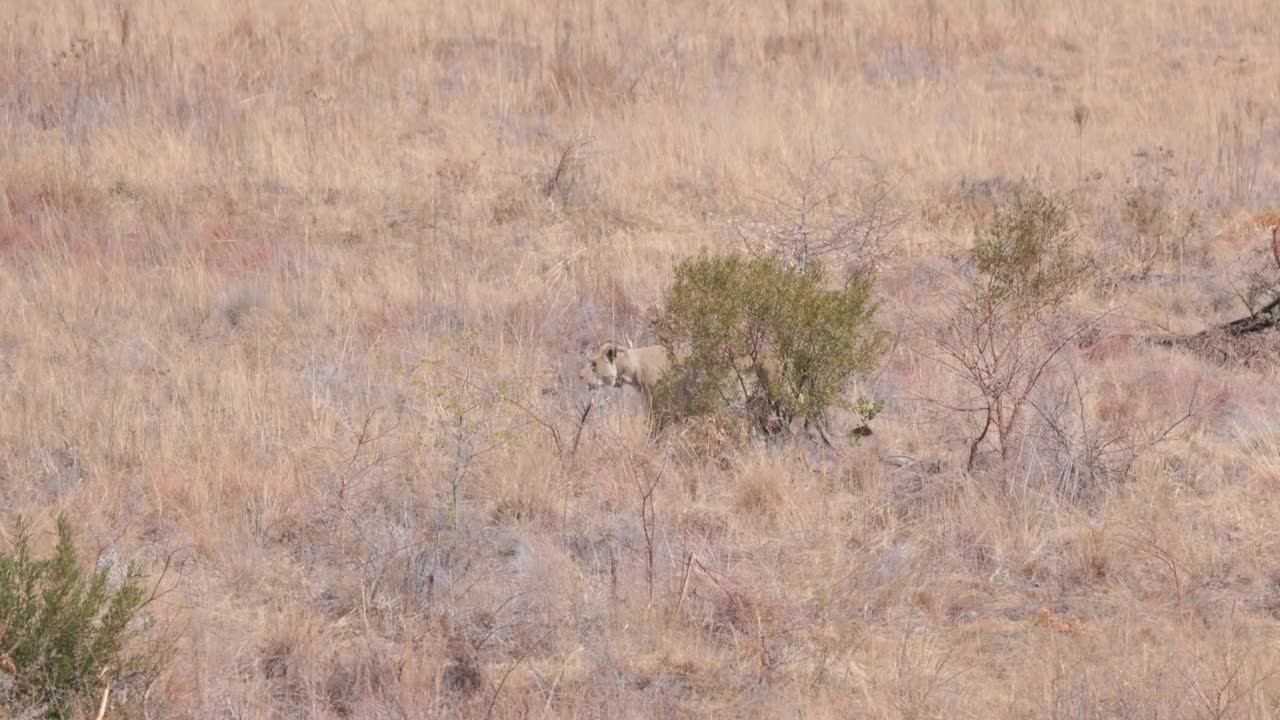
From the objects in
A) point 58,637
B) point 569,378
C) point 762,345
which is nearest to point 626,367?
point 762,345

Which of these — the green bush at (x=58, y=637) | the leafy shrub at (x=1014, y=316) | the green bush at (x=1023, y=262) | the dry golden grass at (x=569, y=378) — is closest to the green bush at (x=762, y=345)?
the dry golden grass at (x=569, y=378)

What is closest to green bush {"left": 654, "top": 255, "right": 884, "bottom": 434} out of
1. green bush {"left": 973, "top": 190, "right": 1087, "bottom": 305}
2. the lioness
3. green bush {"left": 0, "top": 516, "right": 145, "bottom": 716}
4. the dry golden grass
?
the lioness

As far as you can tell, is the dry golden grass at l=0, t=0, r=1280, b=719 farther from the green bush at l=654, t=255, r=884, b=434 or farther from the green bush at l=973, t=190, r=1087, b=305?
the green bush at l=973, t=190, r=1087, b=305

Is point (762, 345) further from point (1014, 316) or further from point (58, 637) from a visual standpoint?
point (58, 637)

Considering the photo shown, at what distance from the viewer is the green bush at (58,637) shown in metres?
4.17

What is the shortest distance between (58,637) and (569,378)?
13.0 ft

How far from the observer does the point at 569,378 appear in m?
7.87

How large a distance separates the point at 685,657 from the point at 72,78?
35.1 ft

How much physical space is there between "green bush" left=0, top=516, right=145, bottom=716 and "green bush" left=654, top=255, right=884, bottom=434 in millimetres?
3322

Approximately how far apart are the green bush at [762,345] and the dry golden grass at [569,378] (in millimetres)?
253

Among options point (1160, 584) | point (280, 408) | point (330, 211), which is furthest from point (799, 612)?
point (330, 211)

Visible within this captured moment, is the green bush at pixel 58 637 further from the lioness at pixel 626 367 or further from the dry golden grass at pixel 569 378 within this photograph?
the lioness at pixel 626 367

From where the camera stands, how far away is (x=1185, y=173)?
12.5 m

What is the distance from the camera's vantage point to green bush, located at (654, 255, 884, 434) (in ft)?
22.4
